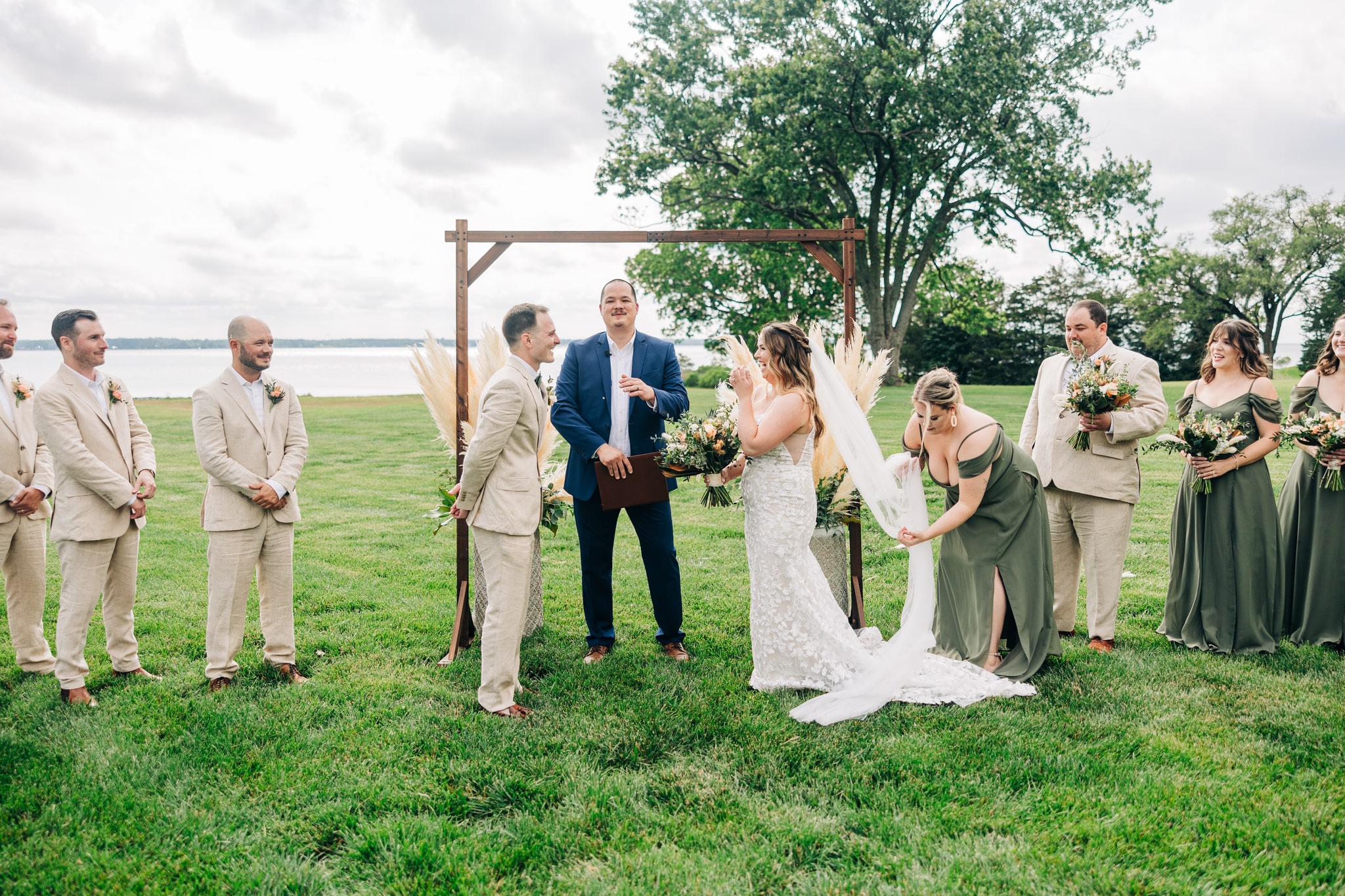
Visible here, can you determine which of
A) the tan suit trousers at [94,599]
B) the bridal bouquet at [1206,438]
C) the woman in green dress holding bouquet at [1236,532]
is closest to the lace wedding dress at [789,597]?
the woman in green dress holding bouquet at [1236,532]

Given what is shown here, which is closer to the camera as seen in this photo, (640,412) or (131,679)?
(131,679)

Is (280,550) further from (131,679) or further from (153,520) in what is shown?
(153,520)

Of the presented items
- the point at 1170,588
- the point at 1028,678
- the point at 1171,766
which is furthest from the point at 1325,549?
the point at 1171,766

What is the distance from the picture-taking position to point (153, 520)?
1045cm

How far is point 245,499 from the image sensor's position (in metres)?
5.13

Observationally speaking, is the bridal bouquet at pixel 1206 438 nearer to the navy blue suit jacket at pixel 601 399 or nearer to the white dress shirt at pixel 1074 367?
the white dress shirt at pixel 1074 367

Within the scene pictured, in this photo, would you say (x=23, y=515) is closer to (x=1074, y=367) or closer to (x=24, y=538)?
(x=24, y=538)

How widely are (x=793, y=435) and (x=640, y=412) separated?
3.78ft

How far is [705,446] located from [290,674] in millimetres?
3009

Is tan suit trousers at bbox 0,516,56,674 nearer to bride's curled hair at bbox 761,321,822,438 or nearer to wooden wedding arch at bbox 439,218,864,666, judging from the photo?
wooden wedding arch at bbox 439,218,864,666

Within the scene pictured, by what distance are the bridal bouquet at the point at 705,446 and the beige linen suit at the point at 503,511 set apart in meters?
1.00

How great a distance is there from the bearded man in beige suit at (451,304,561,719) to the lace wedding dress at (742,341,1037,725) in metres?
1.42

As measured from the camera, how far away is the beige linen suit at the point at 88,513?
493 centimetres

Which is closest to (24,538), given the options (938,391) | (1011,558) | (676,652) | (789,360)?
(676,652)
